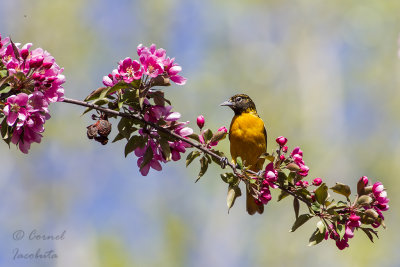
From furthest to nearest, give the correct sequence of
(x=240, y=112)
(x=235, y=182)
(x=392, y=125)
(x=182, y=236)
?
1. (x=392, y=125)
2. (x=182, y=236)
3. (x=240, y=112)
4. (x=235, y=182)

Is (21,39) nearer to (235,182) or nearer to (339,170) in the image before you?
(339,170)

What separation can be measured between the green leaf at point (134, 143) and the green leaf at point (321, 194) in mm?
862

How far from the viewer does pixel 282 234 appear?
57.4 feet

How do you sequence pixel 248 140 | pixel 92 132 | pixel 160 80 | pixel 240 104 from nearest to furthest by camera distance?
1. pixel 92 132
2. pixel 160 80
3. pixel 248 140
4. pixel 240 104

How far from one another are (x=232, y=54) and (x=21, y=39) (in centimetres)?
761

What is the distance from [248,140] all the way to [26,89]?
10.2 feet

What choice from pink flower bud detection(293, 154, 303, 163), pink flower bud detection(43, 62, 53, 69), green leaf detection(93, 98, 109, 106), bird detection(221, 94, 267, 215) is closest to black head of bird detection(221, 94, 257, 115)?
bird detection(221, 94, 267, 215)

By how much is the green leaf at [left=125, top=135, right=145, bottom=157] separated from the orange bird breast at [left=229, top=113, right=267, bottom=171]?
259 cm

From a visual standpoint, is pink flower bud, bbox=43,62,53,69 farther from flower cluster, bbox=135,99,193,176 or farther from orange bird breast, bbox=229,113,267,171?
orange bird breast, bbox=229,113,267,171

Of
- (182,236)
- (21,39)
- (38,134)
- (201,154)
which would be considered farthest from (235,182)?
(21,39)

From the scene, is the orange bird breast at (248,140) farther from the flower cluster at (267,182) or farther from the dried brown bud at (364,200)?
the dried brown bud at (364,200)

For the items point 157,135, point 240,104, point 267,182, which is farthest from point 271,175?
point 240,104

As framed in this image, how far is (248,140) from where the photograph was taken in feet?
17.3

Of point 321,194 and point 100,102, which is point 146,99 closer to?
point 100,102
